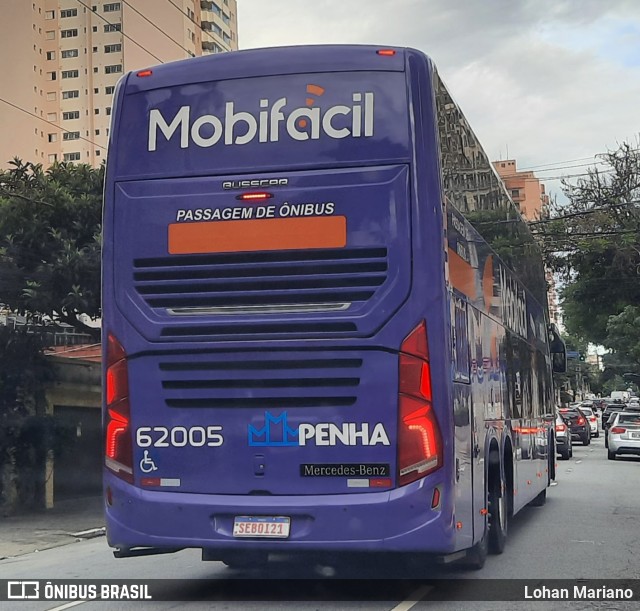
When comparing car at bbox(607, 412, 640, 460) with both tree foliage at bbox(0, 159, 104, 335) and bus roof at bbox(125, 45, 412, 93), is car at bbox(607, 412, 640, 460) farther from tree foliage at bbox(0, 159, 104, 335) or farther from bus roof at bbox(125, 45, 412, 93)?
bus roof at bbox(125, 45, 412, 93)

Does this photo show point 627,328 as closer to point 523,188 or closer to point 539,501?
point 539,501

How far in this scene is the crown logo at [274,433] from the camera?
24.2 ft

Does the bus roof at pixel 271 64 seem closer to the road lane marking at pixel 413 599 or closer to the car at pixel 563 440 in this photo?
the road lane marking at pixel 413 599

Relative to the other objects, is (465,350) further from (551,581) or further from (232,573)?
(232,573)

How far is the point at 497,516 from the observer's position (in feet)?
32.8

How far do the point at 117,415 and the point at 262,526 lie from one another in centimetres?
147

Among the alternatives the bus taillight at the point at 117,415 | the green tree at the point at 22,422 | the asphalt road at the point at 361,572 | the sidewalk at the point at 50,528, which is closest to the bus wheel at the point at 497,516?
the asphalt road at the point at 361,572

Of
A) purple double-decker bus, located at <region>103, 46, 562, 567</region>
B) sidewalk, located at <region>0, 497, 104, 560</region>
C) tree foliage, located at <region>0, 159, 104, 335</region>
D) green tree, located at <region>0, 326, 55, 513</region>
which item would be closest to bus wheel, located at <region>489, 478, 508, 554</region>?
purple double-decker bus, located at <region>103, 46, 562, 567</region>

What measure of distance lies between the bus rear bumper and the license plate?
3 centimetres

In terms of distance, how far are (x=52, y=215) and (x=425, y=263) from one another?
12.9 meters

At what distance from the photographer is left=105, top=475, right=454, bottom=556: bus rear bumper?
711cm

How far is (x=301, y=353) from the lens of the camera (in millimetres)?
7410

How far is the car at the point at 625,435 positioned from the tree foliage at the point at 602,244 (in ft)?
32.6

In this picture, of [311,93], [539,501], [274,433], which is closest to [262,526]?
[274,433]
